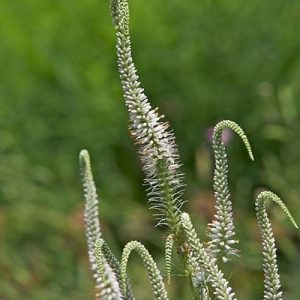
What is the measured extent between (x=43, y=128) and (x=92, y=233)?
602cm

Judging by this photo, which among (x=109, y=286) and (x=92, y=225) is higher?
(x=92, y=225)

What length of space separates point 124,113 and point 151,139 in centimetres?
648

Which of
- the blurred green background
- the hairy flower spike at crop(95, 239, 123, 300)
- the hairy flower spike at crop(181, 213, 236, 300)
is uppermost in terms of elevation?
the blurred green background

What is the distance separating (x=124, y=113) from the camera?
9.09m

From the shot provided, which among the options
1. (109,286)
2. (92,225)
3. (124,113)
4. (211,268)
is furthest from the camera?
(124,113)

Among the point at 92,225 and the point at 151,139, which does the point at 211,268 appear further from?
the point at 92,225

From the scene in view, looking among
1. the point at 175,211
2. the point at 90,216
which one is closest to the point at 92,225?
the point at 90,216

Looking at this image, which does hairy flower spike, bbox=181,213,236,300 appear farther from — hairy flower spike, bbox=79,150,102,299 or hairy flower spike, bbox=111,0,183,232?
hairy flower spike, bbox=79,150,102,299

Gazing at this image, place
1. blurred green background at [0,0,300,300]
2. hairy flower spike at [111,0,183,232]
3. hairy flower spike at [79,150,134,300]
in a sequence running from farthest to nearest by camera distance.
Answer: blurred green background at [0,0,300,300] < hairy flower spike at [79,150,134,300] < hairy flower spike at [111,0,183,232]

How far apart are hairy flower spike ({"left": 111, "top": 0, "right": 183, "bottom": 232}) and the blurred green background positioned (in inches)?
182

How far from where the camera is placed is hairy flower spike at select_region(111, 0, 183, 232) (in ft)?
8.36

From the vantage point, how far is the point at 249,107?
8.91m

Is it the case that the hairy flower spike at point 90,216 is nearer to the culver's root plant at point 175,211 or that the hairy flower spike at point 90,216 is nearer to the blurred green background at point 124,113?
the culver's root plant at point 175,211

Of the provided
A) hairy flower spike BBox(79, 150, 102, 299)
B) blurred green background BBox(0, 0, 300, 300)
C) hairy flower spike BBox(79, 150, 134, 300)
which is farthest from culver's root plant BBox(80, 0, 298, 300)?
blurred green background BBox(0, 0, 300, 300)
